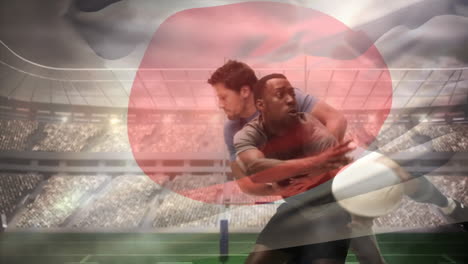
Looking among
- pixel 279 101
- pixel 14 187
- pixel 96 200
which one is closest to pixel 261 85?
pixel 279 101

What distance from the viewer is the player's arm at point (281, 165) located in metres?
1.07

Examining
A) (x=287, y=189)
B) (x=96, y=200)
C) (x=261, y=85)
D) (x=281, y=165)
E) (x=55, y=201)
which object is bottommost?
(x=55, y=201)

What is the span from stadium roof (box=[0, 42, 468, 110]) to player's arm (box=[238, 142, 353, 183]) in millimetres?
290

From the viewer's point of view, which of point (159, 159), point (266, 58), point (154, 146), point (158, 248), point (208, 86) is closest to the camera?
point (266, 58)

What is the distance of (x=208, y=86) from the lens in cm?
179

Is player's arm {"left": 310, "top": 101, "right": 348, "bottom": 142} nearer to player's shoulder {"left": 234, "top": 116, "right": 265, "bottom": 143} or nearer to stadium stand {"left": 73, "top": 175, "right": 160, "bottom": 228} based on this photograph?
player's shoulder {"left": 234, "top": 116, "right": 265, "bottom": 143}

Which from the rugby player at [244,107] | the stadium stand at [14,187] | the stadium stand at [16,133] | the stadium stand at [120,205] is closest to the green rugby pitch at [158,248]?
the stadium stand at [120,205]

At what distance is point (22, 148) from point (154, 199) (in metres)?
2.51

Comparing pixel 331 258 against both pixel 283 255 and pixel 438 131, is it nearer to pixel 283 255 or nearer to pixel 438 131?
pixel 283 255

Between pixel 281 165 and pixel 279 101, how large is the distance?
20cm

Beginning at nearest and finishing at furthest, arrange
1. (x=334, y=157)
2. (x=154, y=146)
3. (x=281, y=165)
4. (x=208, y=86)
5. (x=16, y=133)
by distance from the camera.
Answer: (x=334, y=157)
(x=281, y=165)
(x=208, y=86)
(x=154, y=146)
(x=16, y=133)

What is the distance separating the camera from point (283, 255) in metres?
1.32

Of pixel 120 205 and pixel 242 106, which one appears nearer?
pixel 242 106

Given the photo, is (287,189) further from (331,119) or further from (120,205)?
(120,205)
